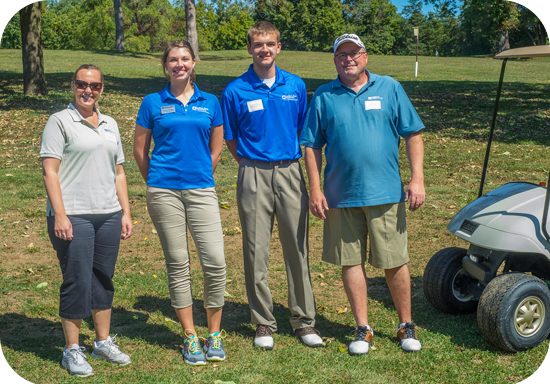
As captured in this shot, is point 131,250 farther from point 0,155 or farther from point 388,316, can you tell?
point 0,155

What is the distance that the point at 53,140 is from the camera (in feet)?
11.4

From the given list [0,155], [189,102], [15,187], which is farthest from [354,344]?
[0,155]

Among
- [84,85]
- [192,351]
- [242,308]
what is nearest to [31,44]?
Answer: [242,308]

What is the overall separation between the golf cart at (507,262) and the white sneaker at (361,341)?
0.78m

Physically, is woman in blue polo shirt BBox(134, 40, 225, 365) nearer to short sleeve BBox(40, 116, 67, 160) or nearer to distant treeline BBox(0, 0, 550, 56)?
short sleeve BBox(40, 116, 67, 160)

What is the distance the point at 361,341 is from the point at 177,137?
6.38 feet

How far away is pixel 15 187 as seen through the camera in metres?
9.07

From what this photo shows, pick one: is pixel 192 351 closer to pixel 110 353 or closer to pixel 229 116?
pixel 110 353

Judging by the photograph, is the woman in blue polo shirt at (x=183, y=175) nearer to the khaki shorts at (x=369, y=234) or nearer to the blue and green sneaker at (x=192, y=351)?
the blue and green sneaker at (x=192, y=351)

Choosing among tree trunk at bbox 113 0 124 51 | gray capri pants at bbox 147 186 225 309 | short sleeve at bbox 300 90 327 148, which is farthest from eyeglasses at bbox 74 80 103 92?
tree trunk at bbox 113 0 124 51

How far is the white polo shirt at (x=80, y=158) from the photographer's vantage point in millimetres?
3488

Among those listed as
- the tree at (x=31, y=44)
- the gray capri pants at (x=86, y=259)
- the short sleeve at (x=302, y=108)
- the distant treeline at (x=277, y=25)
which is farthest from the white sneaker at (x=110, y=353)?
the distant treeline at (x=277, y=25)

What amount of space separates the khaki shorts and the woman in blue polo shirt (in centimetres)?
83

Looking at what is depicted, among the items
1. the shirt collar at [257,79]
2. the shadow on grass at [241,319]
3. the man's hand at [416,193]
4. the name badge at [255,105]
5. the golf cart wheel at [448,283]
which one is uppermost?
the shirt collar at [257,79]
